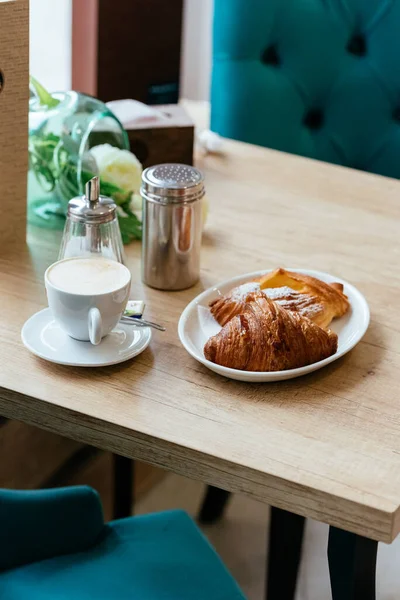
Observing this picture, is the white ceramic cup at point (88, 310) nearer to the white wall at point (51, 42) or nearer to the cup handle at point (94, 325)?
the cup handle at point (94, 325)

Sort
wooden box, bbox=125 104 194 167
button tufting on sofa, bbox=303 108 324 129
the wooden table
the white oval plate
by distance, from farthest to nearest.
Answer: button tufting on sofa, bbox=303 108 324 129 → wooden box, bbox=125 104 194 167 → the white oval plate → the wooden table

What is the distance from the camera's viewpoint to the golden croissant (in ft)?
3.17

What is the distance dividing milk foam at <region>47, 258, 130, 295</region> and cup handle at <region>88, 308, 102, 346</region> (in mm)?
20

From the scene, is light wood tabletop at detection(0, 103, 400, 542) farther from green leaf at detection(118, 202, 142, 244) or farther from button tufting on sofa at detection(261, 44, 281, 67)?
button tufting on sofa at detection(261, 44, 281, 67)

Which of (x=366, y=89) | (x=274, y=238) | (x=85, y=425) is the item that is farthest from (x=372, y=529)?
(x=366, y=89)

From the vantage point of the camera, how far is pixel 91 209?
95 centimetres

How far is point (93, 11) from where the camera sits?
1.85m

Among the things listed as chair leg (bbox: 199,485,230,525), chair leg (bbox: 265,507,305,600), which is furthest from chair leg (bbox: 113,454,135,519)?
chair leg (bbox: 265,507,305,600)

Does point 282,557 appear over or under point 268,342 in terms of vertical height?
under

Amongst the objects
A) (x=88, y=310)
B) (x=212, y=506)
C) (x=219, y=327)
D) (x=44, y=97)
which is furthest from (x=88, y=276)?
(x=212, y=506)

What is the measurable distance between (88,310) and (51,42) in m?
1.17

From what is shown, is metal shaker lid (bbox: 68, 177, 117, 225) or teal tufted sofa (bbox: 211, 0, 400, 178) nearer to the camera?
metal shaker lid (bbox: 68, 177, 117, 225)

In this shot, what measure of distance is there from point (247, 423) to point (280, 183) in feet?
2.22

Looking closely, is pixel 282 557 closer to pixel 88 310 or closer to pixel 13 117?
pixel 88 310
